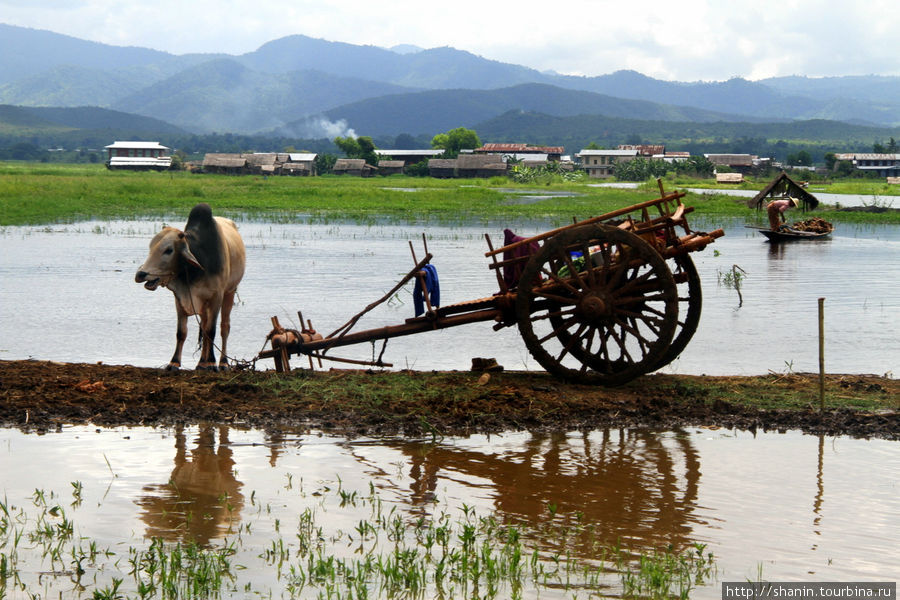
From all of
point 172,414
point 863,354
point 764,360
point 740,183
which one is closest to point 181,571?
point 172,414

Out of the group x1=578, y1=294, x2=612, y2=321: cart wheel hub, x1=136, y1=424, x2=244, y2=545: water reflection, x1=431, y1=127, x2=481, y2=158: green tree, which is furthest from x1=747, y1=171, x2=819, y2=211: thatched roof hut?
x1=431, y1=127, x2=481, y2=158: green tree

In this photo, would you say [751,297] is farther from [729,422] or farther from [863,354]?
[729,422]

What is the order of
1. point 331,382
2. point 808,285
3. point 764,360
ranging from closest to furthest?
point 331,382 → point 764,360 → point 808,285

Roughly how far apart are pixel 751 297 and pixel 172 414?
1624 cm

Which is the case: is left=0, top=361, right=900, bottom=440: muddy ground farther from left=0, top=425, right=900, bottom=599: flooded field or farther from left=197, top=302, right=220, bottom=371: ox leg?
left=197, top=302, right=220, bottom=371: ox leg

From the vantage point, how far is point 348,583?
5.86 meters

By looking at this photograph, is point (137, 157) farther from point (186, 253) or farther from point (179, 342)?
point (186, 253)

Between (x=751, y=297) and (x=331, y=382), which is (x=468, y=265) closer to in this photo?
(x=751, y=297)

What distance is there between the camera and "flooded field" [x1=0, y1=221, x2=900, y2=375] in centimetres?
1491

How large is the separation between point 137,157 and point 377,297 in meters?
110

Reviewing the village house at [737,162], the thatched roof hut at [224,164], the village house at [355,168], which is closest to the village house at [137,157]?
the thatched roof hut at [224,164]

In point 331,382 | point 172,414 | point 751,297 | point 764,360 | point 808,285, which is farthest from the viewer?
point 808,285

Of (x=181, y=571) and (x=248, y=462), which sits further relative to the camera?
(x=248, y=462)

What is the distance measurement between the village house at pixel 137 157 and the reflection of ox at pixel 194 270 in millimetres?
99075
